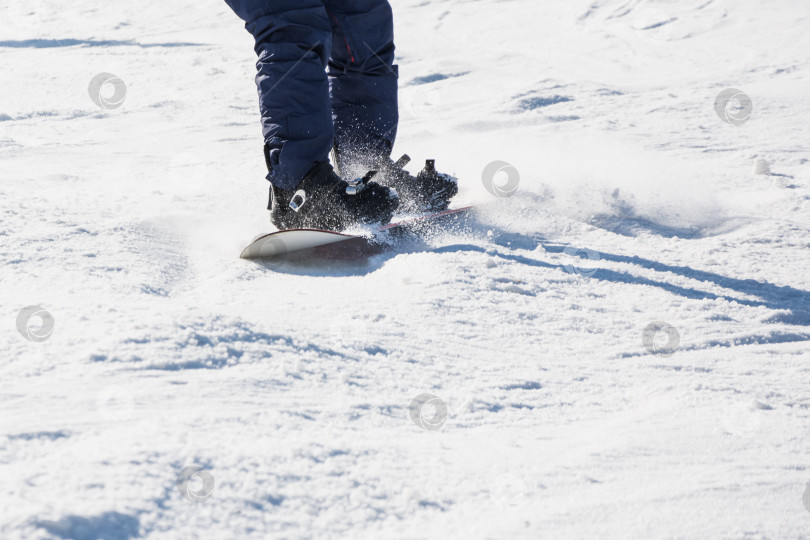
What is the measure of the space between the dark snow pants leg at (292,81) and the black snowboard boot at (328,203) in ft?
0.15

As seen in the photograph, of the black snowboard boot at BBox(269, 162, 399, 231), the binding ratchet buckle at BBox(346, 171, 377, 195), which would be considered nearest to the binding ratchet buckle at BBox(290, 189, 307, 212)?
the black snowboard boot at BBox(269, 162, 399, 231)

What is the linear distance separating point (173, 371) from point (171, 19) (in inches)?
318

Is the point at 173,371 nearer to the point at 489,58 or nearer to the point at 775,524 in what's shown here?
the point at 775,524

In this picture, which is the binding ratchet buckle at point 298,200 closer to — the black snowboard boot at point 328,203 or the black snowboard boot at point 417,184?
the black snowboard boot at point 328,203

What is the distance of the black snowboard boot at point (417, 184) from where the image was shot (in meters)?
2.81

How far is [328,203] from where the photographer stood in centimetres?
240

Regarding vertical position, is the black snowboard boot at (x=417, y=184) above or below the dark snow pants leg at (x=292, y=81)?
below

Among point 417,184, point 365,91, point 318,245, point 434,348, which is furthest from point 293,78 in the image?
point 434,348

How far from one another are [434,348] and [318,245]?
792 millimetres

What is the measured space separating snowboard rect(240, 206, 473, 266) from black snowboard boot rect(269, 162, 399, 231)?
0.27ft

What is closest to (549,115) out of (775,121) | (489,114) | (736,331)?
(489,114)

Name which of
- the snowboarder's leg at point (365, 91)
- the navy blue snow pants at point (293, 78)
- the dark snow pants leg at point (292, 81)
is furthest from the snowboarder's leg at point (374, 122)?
the dark snow pants leg at point (292, 81)

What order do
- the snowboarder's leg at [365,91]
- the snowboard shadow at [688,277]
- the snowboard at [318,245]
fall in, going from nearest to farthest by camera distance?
the snowboard shadow at [688,277]
the snowboard at [318,245]
the snowboarder's leg at [365,91]

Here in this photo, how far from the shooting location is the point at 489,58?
21.2 feet
